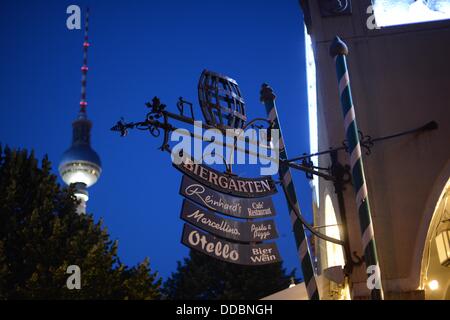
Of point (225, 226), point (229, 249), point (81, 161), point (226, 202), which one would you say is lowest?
point (229, 249)

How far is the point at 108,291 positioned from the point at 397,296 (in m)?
12.8

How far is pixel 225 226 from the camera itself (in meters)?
6.24

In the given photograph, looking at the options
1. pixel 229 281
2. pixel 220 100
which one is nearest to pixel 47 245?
pixel 220 100

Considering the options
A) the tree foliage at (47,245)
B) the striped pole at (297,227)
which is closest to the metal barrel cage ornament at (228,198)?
the striped pole at (297,227)

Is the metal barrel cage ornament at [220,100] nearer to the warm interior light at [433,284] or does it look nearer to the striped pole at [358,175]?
the striped pole at [358,175]

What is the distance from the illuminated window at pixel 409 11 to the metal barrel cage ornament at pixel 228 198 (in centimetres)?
319

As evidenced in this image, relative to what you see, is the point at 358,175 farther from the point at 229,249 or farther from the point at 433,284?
the point at 433,284

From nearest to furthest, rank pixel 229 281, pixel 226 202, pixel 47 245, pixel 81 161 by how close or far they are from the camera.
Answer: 1. pixel 226 202
2. pixel 47 245
3. pixel 229 281
4. pixel 81 161

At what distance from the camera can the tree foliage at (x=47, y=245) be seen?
52.7 feet

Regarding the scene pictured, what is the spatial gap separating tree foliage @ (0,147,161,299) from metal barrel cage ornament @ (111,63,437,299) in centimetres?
1081

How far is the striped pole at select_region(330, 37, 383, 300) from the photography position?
6.77 meters

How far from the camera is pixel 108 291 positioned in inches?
721

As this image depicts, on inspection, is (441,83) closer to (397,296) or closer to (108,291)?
(397,296)

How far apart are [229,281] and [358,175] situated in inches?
1077
